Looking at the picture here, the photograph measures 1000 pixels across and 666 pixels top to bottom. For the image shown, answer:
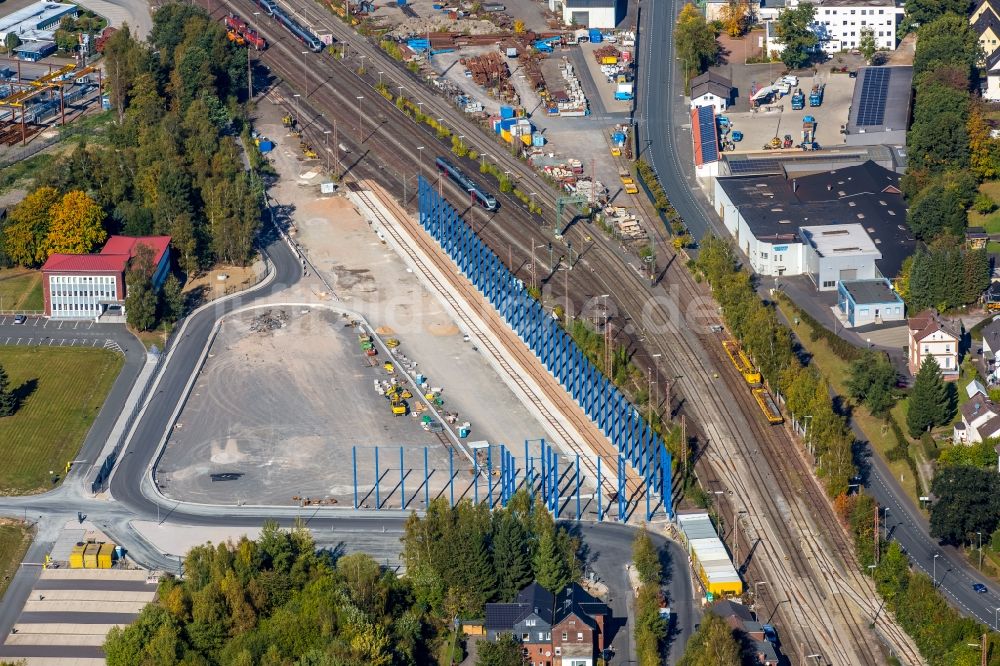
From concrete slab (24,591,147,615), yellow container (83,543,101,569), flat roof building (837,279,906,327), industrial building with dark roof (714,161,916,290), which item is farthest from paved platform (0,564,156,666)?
industrial building with dark roof (714,161,916,290)

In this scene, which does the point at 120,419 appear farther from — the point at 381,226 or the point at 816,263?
the point at 816,263

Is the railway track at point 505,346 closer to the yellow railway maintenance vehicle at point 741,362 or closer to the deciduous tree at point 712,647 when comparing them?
the yellow railway maintenance vehicle at point 741,362

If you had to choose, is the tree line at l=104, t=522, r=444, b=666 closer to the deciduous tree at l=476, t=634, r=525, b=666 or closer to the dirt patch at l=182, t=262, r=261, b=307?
the deciduous tree at l=476, t=634, r=525, b=666

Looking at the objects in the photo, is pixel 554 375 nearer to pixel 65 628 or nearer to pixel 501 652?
pixel 501 652

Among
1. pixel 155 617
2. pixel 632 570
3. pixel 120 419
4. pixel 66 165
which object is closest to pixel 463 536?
pixel 632 570

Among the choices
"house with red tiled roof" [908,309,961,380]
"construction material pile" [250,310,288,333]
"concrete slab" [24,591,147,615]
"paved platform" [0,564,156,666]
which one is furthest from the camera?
"construction material pile" [250,310,288,333]

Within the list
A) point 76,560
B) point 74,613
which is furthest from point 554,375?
point 74,613

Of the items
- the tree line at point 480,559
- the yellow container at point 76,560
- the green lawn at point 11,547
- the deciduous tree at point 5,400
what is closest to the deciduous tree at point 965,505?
the tree line at point 480,559
